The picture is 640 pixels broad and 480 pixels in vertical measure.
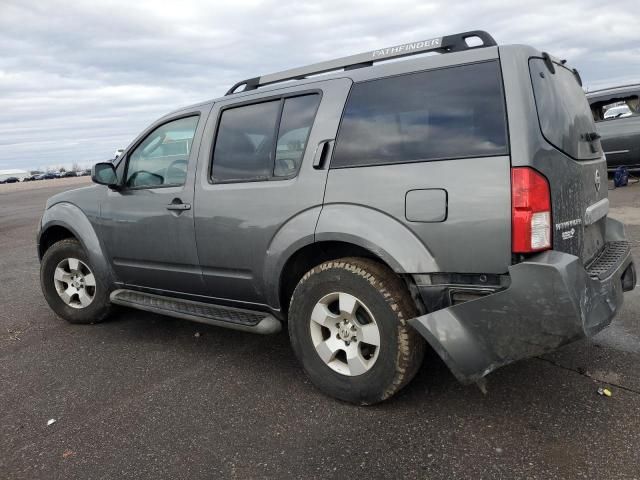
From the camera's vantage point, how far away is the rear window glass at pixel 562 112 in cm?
259

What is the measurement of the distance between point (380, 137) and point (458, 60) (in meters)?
0.56

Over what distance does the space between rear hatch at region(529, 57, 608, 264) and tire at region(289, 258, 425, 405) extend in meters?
0.86

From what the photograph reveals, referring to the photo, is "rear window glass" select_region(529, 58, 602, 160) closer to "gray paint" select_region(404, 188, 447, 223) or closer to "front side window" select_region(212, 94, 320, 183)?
"gray paint" select_region(404, 188, 447, 223)

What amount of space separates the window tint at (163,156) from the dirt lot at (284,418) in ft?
4.32

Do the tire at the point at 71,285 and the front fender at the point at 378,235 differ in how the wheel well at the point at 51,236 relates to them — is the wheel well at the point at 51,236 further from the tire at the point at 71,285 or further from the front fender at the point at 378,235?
the front fender at the point at 378,235

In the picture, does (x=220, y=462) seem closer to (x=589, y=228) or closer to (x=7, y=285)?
(x=589, y=228)

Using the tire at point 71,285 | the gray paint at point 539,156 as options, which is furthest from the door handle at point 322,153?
the tire at point 71,285

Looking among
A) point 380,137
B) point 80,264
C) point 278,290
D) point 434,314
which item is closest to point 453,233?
point 434,314

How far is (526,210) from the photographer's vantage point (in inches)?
93.7

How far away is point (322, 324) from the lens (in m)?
2.98

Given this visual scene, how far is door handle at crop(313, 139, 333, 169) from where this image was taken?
118 inches

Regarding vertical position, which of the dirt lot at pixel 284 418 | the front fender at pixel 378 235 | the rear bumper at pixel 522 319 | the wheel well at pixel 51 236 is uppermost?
the front fender at pixel 378 235

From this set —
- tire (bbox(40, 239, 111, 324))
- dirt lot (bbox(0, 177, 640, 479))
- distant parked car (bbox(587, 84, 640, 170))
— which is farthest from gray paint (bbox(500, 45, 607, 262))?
distant parked car (bbox(587, 84, 640, 170))

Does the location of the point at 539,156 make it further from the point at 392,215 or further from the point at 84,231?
the point at 84,231
